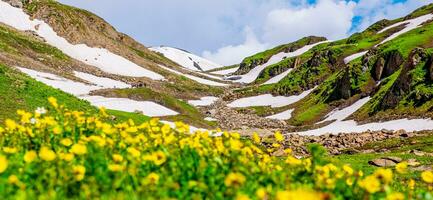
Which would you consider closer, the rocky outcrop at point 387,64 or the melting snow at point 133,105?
the melting snow at point 133,105

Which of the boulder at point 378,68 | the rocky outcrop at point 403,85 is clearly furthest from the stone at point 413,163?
the boulder at point 378,68

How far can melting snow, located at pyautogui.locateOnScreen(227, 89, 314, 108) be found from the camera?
115 metres

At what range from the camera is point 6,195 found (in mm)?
5930

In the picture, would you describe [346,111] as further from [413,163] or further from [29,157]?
[29,157]

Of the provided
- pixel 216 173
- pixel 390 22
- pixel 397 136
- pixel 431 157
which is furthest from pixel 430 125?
pixel 390 22

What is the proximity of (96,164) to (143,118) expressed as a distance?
145ft

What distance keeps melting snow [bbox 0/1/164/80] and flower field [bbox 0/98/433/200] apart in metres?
108

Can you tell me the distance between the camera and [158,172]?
25.4 ft

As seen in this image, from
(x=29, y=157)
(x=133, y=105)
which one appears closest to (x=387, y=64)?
(x=133, y=105)

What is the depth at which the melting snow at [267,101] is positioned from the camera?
11475cm

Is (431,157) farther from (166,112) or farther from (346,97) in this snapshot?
(346,97)

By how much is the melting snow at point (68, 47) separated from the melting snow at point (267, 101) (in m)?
25.9

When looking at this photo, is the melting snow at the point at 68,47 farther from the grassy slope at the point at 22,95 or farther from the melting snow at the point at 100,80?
the grassy slope at the point at 22,95

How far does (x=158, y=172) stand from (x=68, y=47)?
11675 cm
